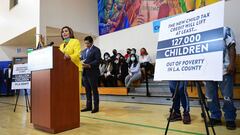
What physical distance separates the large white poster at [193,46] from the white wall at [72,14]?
5.71 m

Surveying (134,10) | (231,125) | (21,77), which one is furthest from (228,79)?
(134,10)

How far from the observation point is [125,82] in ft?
18.8

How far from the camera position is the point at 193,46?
174 centimetres

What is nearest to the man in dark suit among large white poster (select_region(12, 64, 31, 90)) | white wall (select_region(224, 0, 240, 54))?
large white poster (select_region(12, 64, 31, 90))

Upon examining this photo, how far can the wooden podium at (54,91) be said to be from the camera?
235 centimetres

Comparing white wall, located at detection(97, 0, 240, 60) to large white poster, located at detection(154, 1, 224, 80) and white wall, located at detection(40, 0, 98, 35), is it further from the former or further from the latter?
large white poster, located at detection(154, 1, 224, 80)

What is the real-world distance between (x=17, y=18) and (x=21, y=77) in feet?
16.1

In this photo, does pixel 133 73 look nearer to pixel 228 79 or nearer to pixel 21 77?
pixel 21 77

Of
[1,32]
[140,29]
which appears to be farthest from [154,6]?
[1,32]

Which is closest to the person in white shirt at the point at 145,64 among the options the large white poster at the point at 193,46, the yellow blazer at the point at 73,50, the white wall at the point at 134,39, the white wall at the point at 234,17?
the white wall at the point at 134,39

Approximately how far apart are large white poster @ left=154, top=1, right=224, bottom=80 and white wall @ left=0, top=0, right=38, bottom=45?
234 inches

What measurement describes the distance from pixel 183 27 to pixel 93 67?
210 cm

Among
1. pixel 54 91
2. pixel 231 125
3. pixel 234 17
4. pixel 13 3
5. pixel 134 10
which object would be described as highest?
pixel 13 3

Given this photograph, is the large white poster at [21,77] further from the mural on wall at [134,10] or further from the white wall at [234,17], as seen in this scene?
the white wall at [234,17]
